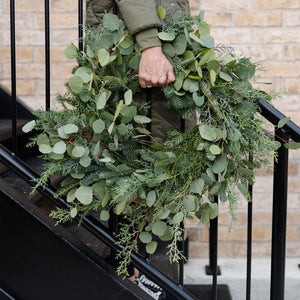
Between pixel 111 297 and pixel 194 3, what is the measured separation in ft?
5.08

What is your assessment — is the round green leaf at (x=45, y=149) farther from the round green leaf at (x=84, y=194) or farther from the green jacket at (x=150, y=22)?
the green jacket at (x=150, y=22)

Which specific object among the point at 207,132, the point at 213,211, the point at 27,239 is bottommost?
the point at 27,239

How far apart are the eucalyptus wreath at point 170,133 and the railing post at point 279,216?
16cm

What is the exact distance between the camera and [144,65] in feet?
3.05

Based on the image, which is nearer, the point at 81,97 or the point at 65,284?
the point at 81,97

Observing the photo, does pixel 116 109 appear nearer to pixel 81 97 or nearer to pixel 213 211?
pixel 81 97

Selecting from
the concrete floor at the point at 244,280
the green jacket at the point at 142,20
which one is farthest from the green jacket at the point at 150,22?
the concrete floor at the point at 244,280

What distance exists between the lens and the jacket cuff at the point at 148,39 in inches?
36.5

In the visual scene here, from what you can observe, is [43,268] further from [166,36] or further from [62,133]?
[166,36]

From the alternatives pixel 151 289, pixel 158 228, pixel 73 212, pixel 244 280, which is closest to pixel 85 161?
pixel 73 212

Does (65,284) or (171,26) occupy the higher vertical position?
(171,26)

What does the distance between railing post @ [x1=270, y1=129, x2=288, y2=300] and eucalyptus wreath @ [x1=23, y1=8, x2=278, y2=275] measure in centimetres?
16

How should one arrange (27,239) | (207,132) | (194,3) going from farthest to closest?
(194,3), (27,239), (207,132)

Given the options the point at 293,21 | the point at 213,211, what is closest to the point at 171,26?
the point at 213,211
